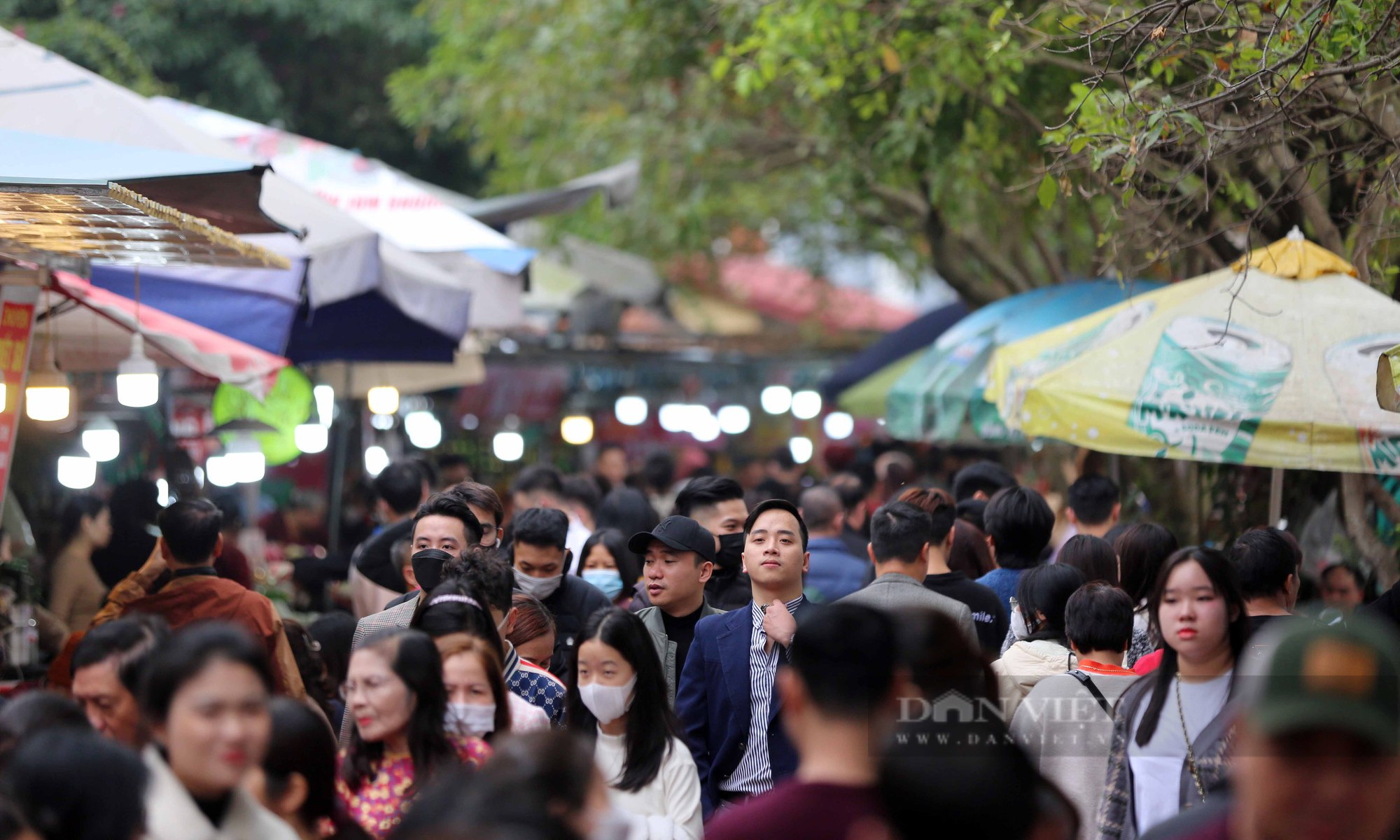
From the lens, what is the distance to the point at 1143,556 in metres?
5.66

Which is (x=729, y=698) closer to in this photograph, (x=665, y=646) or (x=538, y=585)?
(x=665, y=646)

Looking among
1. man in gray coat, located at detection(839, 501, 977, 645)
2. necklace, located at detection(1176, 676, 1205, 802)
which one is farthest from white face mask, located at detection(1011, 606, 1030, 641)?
necklace, located at detection(1176, 676, 1205, 802)

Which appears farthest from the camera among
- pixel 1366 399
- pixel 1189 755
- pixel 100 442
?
pixel 100 442

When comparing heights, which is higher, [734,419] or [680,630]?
[734,419]

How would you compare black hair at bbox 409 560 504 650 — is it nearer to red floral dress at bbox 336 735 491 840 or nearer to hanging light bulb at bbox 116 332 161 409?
red floral dress at bbox 336 735 491 840

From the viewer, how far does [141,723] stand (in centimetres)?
322

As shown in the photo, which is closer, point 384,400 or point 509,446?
point 384,400

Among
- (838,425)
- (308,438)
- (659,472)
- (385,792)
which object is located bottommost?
(385,792)

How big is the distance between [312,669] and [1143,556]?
3.65 metres

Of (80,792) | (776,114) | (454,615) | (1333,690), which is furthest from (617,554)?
(776,114)

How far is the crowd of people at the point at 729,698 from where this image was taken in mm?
2652

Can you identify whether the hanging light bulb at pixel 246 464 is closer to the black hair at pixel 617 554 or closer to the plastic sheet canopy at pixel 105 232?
the plastic sheet canopy at pixel 105 232

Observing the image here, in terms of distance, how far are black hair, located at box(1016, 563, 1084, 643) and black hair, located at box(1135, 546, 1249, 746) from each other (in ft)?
3.98

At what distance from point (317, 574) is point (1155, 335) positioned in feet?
19.0
